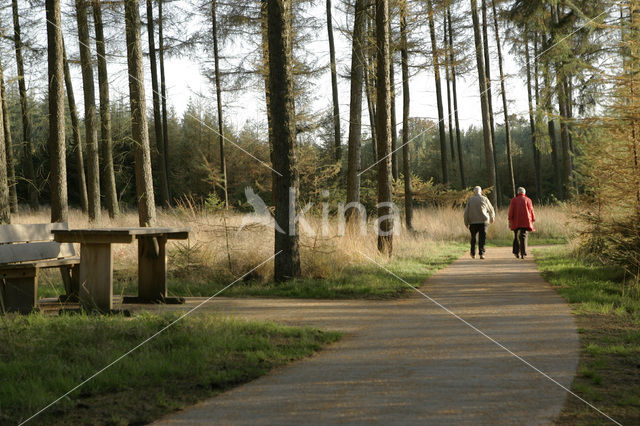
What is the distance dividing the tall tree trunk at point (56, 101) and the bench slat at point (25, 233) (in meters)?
6.63

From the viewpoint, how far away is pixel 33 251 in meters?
8.75

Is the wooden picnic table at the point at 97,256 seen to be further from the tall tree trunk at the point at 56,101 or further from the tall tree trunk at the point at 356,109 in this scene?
the tall tree trunk at the point at 356,109

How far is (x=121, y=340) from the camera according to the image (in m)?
6.45

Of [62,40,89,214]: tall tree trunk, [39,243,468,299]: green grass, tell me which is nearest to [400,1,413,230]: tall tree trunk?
[39,243,468,299]: green grass

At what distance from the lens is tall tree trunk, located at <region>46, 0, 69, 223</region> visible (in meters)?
15.1

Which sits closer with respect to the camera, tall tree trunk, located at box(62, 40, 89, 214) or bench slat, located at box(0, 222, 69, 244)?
bench slat, located at box(0, 222, 69, 244)

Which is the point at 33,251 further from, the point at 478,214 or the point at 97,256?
the point at 478,214

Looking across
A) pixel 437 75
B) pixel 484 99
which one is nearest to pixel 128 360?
pixel 437 75

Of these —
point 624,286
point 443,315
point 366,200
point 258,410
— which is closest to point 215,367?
point 258,410

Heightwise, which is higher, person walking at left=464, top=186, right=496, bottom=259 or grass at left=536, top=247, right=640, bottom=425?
person walking at left=464, top=186, right=496, bottom=259

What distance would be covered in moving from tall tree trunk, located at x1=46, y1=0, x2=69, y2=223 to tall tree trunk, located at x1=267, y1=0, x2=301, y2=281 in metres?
6.54

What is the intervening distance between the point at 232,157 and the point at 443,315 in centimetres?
3145

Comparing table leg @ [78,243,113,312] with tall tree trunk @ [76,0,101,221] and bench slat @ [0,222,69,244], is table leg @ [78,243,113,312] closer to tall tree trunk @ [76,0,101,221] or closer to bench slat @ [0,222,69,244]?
bench slat @ [0,222,69,244]

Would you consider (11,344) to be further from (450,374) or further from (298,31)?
(298,31)
